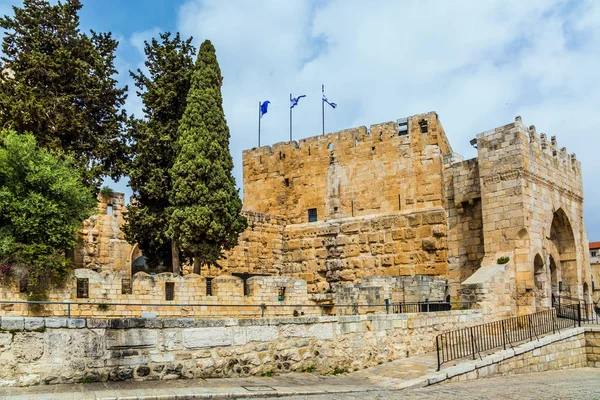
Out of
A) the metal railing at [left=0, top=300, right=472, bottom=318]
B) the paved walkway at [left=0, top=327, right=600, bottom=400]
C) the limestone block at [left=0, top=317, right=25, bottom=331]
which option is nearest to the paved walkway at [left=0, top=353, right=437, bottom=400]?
the paved walkway at [left=0, top=327, right=600, bottom=400]

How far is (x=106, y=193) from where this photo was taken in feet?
67.3

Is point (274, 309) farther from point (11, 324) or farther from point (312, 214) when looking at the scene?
point (11, 324)

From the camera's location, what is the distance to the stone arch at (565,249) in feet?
71.7

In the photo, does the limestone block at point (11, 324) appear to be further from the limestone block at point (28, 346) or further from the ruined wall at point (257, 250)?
the ruined wall at point (257, 250)

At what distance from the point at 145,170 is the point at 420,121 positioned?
32.5ft

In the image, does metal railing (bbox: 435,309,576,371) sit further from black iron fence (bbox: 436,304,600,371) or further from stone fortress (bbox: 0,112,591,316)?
stone fortress (bbox: 0,112,591,316)

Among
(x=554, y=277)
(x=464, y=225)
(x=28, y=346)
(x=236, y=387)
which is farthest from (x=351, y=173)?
(x=28, y=346)

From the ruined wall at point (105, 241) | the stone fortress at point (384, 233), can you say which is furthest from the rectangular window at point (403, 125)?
the ruined wall at point (105, 241)

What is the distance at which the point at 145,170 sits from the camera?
776 inches

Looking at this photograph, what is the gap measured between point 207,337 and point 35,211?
8.73m

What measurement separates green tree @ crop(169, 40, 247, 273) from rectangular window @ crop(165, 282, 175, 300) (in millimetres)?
1925

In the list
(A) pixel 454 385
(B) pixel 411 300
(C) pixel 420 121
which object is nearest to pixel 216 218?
(B) pixel 411 300

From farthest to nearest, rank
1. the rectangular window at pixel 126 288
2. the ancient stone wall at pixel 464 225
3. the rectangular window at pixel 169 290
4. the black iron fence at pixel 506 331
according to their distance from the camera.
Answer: the ancient stone wall at pixel 464 225, the rectangular window at pixel 169 290, the rectangular window at pixel 126 288, the black iron fence at pixel 506 331

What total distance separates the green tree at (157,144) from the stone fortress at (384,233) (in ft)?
4.86
